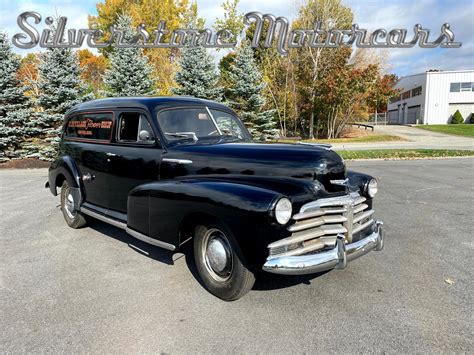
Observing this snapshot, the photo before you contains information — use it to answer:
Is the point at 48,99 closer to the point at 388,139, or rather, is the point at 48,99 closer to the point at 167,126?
the point at 167,126

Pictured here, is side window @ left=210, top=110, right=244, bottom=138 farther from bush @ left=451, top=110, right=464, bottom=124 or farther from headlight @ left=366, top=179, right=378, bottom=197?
bush @ left=451, top=110, right=464, bottom=124

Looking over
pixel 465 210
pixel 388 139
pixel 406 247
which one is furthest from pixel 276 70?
pixel 406 247

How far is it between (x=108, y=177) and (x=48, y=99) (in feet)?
42.0

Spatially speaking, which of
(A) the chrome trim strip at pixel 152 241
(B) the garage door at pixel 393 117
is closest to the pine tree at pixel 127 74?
(A) the chrome trim strip at pixel 152 241

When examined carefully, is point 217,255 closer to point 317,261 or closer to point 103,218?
point 317,261

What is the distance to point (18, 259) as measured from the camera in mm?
4418

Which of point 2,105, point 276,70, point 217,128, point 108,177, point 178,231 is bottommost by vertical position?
point 178,231

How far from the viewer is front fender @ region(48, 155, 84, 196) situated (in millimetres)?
5386

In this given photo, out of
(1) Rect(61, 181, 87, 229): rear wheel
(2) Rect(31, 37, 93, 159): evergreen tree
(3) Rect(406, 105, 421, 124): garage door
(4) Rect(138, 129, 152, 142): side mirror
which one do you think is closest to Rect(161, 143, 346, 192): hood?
(4) Rect(138, 129, 152, 142): side mirror

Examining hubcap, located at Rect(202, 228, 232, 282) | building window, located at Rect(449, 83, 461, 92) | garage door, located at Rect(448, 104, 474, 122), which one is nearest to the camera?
hubcap, located at Rect(202, 228, 232, 282)

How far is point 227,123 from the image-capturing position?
4.83 m

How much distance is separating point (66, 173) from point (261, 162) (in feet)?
11.8

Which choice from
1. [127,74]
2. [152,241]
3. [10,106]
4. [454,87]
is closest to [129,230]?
[152,241]

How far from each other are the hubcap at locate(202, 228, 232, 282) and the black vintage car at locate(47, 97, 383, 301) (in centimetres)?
1
